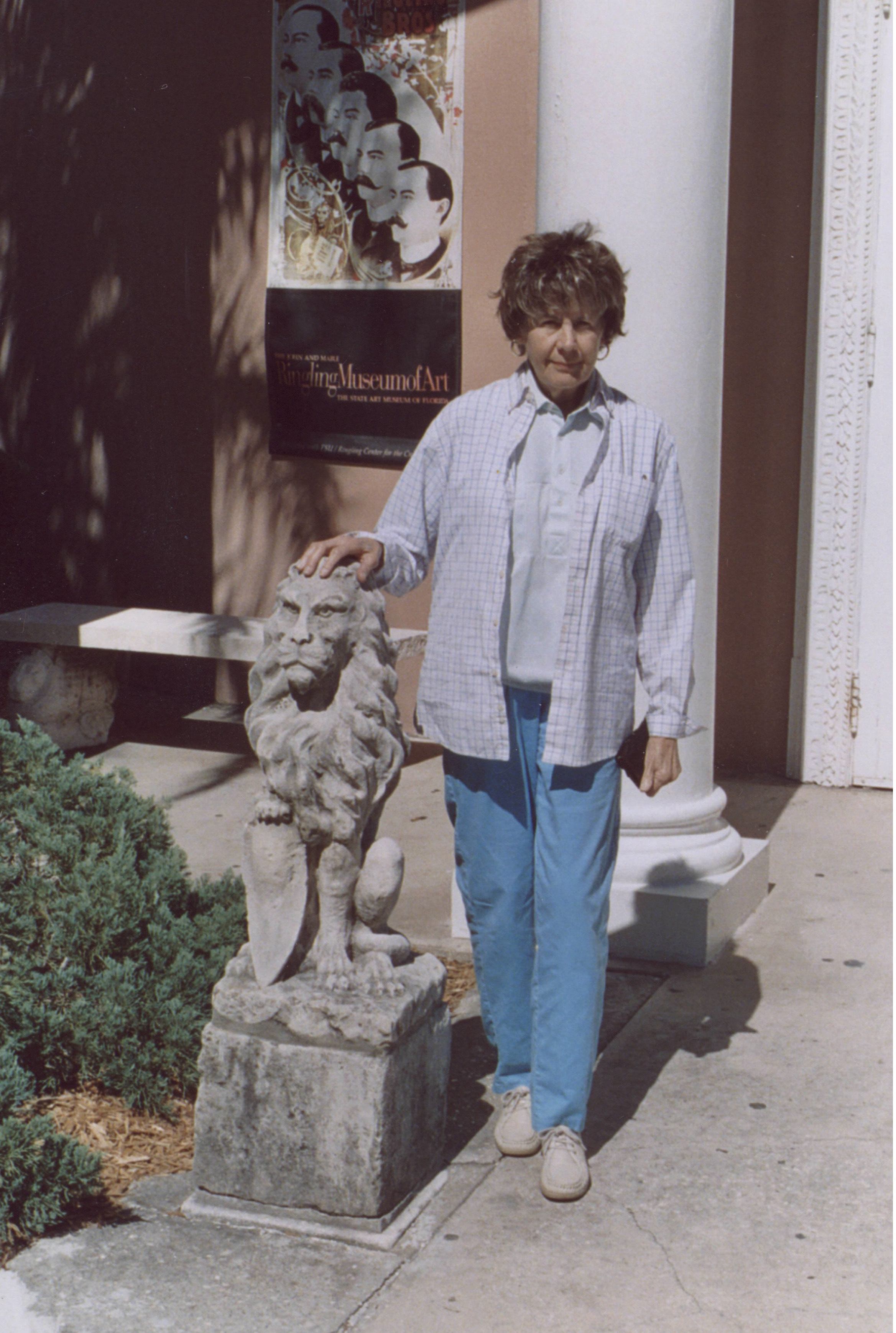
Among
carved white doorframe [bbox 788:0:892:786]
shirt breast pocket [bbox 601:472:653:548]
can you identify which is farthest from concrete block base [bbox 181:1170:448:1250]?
carved white doorframe [bbox 788:0:892:786]

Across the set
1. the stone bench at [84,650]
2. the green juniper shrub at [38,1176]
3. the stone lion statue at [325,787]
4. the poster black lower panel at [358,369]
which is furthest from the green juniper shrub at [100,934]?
the poster black lower panel at [358,369]

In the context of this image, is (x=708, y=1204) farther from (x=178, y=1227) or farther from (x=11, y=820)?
(x=11, y=820)

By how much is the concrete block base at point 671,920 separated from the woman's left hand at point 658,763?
1432 millimetres

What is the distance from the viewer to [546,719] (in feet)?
11.7

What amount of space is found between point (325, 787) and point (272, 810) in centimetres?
14

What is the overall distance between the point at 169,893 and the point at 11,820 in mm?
586

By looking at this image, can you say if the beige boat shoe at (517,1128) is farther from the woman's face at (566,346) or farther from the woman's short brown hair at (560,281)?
the woman's short brown hair at (560,281)

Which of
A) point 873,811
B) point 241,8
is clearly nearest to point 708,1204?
point 873,811

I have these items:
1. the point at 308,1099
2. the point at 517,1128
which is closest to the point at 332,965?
the point at 308,1099

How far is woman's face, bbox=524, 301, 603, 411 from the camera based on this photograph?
11.3 feet

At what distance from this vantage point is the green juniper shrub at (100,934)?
3957mm

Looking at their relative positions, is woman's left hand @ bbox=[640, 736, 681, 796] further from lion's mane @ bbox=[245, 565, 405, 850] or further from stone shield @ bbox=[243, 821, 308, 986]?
stone shield @ bbox=[243, 821, 308, 986]

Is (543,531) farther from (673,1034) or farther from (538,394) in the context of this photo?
(673,1034)

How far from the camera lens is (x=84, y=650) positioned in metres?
7.92
